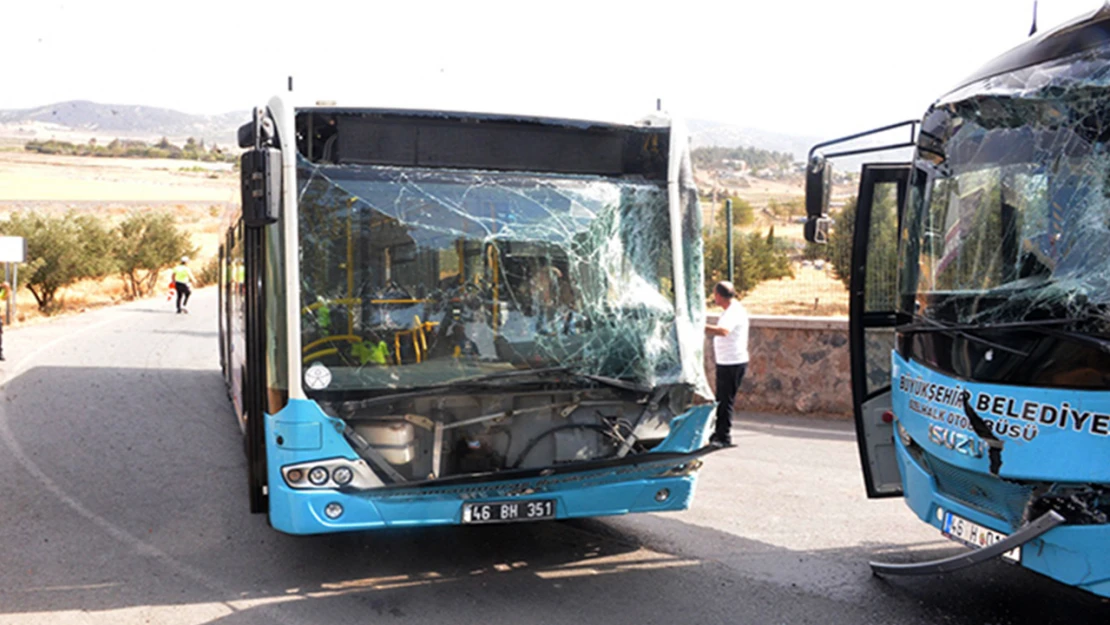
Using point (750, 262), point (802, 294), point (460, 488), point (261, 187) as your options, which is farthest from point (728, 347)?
point (750, 262)

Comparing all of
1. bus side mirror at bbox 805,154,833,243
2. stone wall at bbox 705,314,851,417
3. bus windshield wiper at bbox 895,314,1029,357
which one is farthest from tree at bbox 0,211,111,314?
bus windshield wiper at bbox 895,314,1029,357

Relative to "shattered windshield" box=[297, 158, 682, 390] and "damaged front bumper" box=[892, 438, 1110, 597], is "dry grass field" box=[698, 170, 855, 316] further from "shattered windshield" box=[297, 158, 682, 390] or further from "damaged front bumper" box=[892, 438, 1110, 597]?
"damaged front bumper" box=[892, 438, 1110, 597]

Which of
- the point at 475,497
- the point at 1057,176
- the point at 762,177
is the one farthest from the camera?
the point at 762,177

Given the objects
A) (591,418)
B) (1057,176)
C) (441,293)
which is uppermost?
(1057,176)

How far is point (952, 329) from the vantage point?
5363mm

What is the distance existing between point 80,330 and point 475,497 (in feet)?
70.7

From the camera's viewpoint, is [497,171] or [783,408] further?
[783,408]

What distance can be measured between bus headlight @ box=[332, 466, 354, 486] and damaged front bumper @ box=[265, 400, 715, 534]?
45 mm

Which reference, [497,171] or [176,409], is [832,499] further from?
[176,409]

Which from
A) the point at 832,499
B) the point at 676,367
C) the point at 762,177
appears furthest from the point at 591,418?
the point at 762,177

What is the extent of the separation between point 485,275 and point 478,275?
4 cm

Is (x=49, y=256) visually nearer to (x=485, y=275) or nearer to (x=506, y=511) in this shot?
(x=485, y=275)

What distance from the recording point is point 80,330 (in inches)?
973

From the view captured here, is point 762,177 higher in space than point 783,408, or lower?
higher
